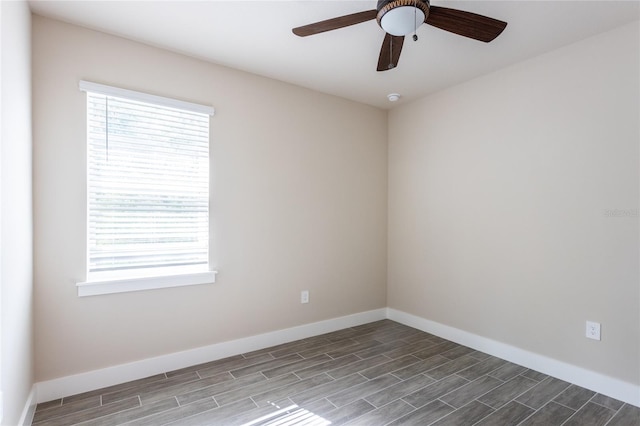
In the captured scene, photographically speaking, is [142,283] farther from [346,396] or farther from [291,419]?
[346,396]

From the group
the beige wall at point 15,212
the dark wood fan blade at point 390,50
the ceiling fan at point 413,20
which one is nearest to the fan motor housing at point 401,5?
the ceiling fan at point 413,20

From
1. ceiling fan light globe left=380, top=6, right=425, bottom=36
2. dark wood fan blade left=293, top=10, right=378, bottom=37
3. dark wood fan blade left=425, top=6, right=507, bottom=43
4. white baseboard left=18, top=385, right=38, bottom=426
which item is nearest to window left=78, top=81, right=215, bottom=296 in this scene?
white baseboard left=18, top=385, right=38, bottom=426

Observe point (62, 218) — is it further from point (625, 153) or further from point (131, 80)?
point (625, 153)

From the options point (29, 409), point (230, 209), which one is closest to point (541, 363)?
point (230, 209)

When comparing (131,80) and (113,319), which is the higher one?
(131,80)

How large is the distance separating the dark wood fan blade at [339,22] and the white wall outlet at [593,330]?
2532 millimetres

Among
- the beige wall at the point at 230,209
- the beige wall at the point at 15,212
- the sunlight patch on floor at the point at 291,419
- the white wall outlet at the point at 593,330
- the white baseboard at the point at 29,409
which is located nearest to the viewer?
the beige wall at the point at 15,212

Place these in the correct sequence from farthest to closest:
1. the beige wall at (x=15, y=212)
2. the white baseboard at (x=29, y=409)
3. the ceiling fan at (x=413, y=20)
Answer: the white baseboard at (x=29, y=409) → the ceiling fan at (x=413, y=20) → the beige wall at (x=15, y=212)

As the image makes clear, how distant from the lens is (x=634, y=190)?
2.27m

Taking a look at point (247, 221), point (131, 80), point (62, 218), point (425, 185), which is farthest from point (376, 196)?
point (62, 218)

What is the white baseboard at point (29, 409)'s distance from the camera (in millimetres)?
1925

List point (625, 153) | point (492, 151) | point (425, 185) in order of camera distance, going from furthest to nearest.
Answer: point (425, 185)
point (492, 151)
point (625, 153)

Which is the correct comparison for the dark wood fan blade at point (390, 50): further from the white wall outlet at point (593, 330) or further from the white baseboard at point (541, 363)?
the white baseboard at point (541, 363)

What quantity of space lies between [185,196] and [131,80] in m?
0.93
